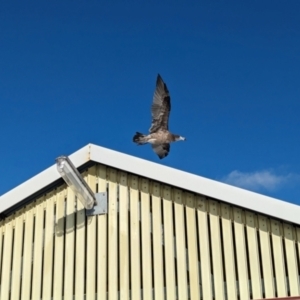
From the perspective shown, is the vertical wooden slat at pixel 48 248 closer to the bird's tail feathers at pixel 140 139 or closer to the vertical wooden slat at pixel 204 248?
the bird's tail feathers at pixel 140 139

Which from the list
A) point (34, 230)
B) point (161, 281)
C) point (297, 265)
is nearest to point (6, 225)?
point (34, 230)

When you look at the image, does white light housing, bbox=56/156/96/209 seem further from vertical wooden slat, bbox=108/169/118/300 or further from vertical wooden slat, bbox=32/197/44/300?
vertical wooden slat, bbox=32/197/44/300

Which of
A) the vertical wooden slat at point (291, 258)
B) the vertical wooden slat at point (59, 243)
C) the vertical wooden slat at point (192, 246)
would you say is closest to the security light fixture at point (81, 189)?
the vertical wooden slat at point (59, 243)

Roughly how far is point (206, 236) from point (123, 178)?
154 cm

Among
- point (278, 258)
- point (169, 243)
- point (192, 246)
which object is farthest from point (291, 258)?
point (169, 243)

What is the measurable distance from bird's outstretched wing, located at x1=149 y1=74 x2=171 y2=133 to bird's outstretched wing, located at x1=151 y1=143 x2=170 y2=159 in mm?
279

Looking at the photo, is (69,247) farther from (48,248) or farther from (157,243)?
(157,243)

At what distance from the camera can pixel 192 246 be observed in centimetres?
748

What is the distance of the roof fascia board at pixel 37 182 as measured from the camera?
27.5ft

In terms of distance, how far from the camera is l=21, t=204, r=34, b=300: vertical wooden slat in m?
8.05

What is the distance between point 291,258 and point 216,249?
93cm

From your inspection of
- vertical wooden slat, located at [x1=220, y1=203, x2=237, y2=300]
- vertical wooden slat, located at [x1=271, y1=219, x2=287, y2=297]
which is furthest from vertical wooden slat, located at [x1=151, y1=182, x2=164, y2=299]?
vertical wooden slat, located at [x1=271, y1=219, x2=287, y2=297]

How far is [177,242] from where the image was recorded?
7582mm

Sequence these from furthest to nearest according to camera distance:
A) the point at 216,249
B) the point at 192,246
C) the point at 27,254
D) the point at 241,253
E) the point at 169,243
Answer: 1. the point at 27,254
2. the point at 169,243
3. the point at 192,246
4. the point at 216,249
5. the point at 241,253
